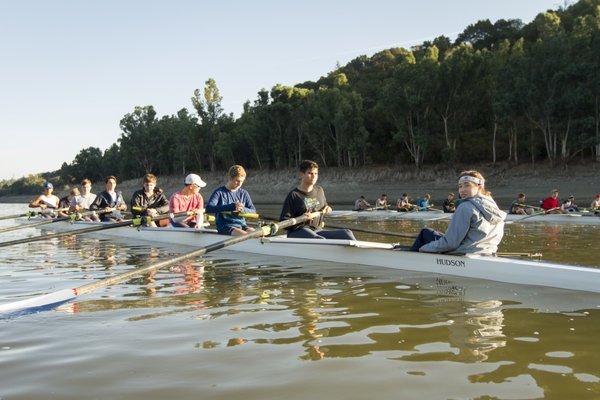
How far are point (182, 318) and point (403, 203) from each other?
2136 cm

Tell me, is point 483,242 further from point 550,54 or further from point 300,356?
point 550,54

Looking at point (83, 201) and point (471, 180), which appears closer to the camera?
point (471, 180)

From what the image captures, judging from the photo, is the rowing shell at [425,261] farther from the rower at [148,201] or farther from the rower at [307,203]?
the rower at [148,201]

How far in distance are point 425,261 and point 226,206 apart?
448cm

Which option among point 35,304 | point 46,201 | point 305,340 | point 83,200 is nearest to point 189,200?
point 83,200

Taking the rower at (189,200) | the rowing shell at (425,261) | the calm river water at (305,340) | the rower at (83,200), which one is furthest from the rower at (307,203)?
the rower at (83,200)

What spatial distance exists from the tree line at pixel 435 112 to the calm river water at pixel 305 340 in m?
39.8

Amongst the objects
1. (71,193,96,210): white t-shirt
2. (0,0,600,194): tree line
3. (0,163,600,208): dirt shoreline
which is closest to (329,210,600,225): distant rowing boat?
(71,193,96,210): white t-shirt

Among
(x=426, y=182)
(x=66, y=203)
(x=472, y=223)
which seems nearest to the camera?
(x=472, y=223)

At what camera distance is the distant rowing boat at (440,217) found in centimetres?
1952

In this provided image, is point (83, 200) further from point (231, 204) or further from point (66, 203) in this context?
point (231, 204)

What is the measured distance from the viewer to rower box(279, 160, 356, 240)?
9.40 metres

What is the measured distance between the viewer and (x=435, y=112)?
51719 millimetres

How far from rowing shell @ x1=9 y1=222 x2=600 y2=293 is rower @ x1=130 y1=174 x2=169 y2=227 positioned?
1602 mm
